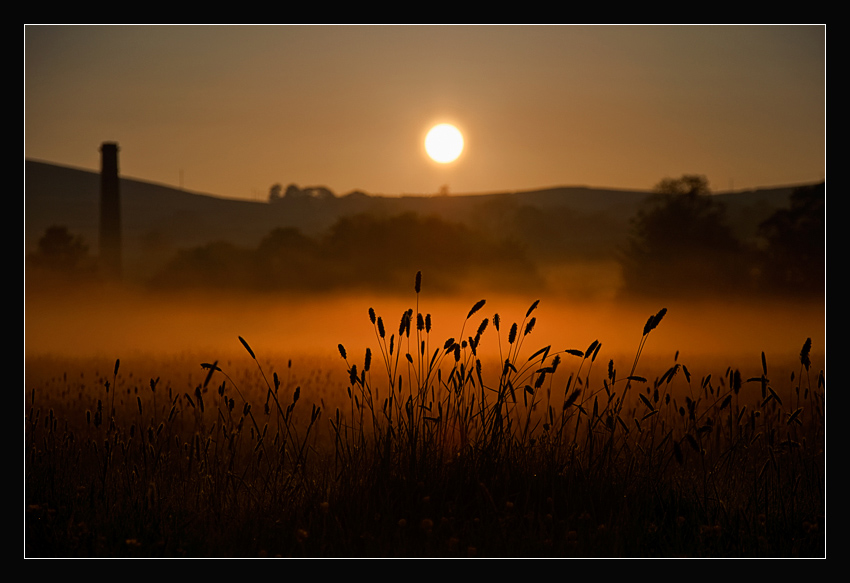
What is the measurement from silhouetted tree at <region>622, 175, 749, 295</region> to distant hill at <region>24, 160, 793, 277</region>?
2307mm

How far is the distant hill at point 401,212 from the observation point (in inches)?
1126

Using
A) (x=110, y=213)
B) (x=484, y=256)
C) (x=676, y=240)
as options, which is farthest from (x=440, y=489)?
(x=484, y=256)

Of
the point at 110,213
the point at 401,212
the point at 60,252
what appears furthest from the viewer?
the point at 401,212

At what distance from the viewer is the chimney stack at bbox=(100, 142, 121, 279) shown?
49.9 ft

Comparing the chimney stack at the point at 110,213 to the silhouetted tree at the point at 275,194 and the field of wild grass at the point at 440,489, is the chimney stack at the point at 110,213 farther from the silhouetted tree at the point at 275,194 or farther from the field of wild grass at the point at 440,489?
the silhouetted tree at the point at 275,194

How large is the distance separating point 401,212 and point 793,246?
15.5 m

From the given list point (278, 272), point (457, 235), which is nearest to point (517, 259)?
point (457, 235)

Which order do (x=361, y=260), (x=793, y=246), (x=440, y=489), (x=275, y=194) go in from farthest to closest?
(x=275, y=194)
(x=361, y=260)
(x=793, y=246)
(x=440, y=489)

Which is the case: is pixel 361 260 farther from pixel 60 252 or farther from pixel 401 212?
Result: pixel 60 252

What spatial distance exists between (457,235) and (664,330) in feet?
63.4

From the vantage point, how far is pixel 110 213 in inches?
641

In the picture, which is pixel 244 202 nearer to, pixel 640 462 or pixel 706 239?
pixel 706 239

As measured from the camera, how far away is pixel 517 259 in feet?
92.5

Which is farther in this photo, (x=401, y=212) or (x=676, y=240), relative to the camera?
(x=401, y=212)
